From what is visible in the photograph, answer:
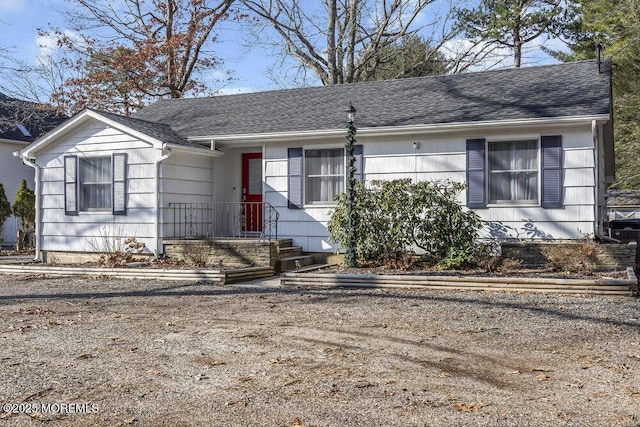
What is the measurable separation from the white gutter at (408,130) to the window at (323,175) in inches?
19.4

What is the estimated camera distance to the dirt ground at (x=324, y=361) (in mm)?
4184

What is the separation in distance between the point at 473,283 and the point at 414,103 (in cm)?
543

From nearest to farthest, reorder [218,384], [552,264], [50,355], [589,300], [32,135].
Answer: [218,384] → [50,355] → [589,300] → [552,264] → [32,135]

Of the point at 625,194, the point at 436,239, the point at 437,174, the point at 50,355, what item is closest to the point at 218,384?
the point at 50,355

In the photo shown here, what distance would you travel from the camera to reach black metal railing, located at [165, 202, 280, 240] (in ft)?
45.1

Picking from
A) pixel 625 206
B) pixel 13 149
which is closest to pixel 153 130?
pixel 13 149

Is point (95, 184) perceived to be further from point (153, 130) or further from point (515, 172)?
point (515, 172)

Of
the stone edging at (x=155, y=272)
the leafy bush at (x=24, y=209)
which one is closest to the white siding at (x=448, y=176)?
the stone edging at (x=155, y=272)

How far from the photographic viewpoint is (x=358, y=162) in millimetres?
13195

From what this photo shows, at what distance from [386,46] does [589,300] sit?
20.7m

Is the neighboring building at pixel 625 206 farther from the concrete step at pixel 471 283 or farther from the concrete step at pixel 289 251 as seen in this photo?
the concrete step at pixel 471 283

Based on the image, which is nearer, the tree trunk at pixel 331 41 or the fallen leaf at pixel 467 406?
the fallen leaf at pixel 467 406

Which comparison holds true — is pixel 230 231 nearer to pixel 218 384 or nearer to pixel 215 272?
pixel 215 272

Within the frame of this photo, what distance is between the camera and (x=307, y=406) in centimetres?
430
